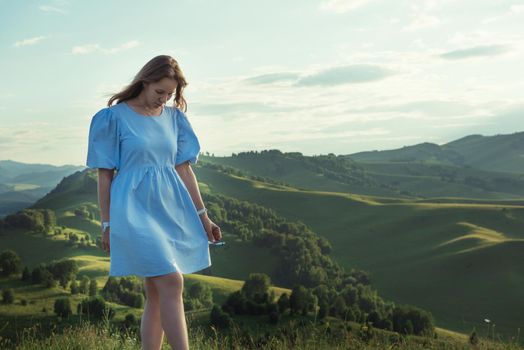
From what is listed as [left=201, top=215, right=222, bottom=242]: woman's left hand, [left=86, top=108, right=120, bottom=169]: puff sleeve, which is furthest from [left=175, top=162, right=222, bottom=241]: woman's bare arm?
[left=86, top=108, right=120, bottom=169]: puff sleeve

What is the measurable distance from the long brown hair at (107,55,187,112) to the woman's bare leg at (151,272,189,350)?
62.1 inches

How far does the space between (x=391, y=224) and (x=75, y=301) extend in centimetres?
7341

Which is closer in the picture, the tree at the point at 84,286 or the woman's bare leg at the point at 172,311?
the woman's bare leg at the point at 172,311

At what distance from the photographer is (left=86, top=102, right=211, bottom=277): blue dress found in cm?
445

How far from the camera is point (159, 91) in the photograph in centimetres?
480

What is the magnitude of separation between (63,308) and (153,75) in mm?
80151

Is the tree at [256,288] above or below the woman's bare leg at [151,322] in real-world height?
below

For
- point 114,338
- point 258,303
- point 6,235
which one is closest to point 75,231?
point 6,235

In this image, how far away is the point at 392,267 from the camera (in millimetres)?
106875

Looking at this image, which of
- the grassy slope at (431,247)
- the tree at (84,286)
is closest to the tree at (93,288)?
the tree at (84,286)

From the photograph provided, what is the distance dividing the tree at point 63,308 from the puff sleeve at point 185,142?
78.7m

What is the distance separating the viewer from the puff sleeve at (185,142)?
5184mm

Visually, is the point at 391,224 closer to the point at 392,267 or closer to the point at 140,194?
the point at 392,267

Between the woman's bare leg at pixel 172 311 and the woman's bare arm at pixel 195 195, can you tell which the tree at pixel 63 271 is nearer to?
the woman's bare arm at pixel 195 195
